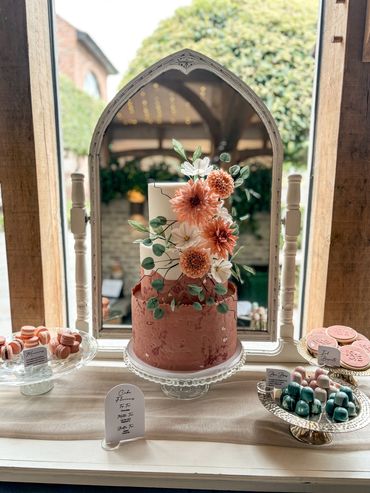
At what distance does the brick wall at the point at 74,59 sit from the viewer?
1.23 metres

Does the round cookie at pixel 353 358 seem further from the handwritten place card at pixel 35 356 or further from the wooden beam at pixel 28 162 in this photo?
the wooden beam at pixel 28 162

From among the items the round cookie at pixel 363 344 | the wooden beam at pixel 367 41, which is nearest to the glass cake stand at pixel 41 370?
the round cookie at pixel 363 344

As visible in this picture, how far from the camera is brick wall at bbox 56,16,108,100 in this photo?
123 cm

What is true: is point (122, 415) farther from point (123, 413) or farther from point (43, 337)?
point (43, 337)

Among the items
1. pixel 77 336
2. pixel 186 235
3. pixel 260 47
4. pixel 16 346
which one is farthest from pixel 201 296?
pixel 260 47

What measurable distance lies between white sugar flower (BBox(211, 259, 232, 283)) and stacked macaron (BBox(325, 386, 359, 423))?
1.02 ft

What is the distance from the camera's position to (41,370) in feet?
2.83

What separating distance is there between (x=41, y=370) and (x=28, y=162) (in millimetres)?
528

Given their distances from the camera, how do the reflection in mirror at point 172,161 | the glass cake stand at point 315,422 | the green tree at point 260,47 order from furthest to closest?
1. the green tree at point 260,47
2. the reflection in mirror at point 172,161
3. the glass cake stand at point 315,422

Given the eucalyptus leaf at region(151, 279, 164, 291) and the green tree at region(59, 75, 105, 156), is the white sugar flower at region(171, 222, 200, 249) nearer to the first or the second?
the eucalyptus leaf at region(151, 279, 164, 291)

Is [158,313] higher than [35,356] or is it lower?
higher

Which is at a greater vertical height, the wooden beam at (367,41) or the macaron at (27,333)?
the wooden beam at (367,41)

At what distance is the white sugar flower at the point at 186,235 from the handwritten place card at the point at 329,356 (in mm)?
380

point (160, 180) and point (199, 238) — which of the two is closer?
point (199, 238)
